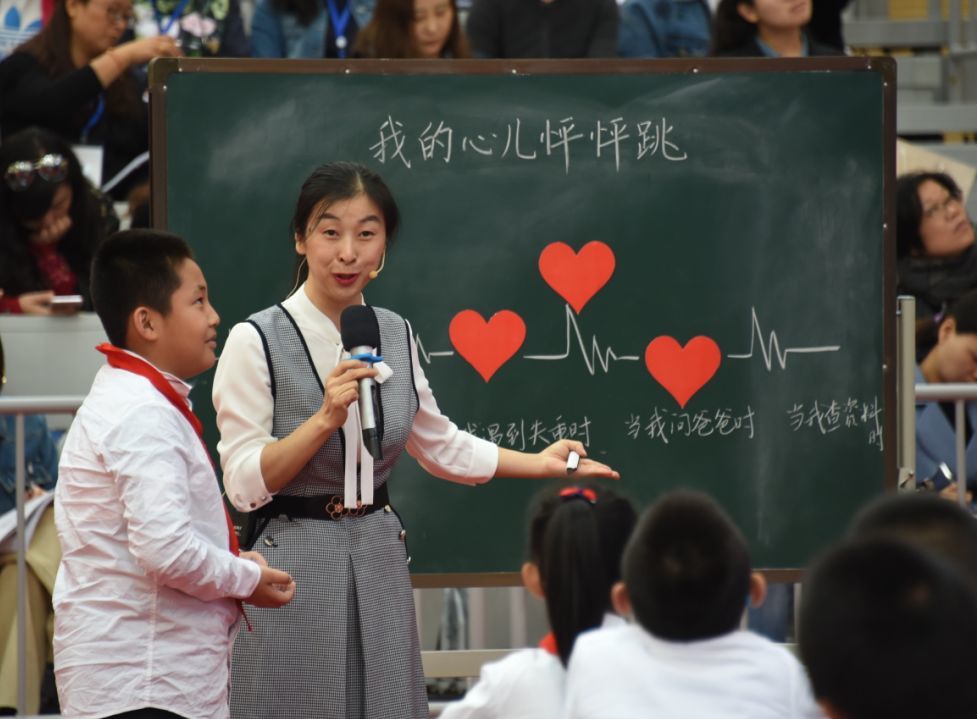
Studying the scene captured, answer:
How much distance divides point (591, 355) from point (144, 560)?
1.92 m

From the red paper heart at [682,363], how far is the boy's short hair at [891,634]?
8.63 feet

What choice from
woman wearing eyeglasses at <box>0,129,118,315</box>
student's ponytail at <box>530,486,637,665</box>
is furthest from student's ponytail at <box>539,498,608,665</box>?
woman wearing eyeglasses at <box>0,129,118,315</box>

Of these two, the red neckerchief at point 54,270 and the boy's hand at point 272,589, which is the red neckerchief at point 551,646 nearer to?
the boy's hand at point 272,589

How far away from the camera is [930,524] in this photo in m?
2.71

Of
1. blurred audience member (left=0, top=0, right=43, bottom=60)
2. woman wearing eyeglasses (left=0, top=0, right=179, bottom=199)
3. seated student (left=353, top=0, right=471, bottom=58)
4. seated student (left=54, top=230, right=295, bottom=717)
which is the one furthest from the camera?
blurred audience member (left=0, top=0, right=43, bottom=60)

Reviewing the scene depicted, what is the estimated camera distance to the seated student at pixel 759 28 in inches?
241

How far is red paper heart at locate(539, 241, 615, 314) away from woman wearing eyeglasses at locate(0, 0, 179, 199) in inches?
101

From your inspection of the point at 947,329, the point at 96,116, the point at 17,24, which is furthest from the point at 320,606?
the point at 17,24

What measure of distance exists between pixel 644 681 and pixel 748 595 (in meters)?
0.25

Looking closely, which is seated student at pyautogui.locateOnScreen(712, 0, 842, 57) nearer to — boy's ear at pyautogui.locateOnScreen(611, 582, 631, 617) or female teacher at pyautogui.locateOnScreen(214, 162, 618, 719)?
female teacher at pyautogui.locateOnScreen(214, 162, 618, 719)

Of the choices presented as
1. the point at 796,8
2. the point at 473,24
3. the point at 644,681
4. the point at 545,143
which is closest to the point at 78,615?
the point at 644,681


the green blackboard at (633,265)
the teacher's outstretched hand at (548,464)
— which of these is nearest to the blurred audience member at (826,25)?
the green blackboard at (633,265)

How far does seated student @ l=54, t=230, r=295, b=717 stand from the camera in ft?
10.4

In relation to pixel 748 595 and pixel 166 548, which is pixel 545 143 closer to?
pixel 166 548
